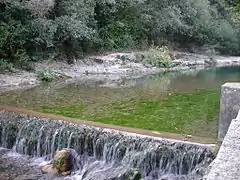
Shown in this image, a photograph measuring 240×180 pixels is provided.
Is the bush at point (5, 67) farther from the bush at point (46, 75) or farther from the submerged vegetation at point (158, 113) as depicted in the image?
the submerged vegetation at point (158, 113)

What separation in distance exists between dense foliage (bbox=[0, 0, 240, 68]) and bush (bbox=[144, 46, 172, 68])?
5.82 ft

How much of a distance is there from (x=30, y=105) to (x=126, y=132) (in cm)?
381

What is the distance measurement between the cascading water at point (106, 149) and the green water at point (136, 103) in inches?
45.6

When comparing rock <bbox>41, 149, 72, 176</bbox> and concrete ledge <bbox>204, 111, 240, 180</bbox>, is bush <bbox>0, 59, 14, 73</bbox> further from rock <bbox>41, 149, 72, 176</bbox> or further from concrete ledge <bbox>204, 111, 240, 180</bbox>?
concrete ledge <bbox>204, 111, 240, 180</bbox>

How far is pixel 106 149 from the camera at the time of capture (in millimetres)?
7348

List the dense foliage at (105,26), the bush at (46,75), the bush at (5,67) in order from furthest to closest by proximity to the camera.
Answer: the dense foliage at (105,26)
the bush at (46,75)
the bush at (5,67)

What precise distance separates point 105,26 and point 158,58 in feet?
11.5

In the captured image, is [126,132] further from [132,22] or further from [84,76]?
[132,22]

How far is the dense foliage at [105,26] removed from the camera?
50.8 ft

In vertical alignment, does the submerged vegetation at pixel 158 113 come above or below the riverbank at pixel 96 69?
below

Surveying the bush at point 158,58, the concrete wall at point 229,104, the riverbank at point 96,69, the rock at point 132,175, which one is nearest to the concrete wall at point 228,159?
the concrete wall at point 229,104

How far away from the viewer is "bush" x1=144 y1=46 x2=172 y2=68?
68.1 ft

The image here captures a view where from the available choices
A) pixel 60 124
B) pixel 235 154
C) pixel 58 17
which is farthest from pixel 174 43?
pixel 235 154

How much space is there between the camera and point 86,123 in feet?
27.1
